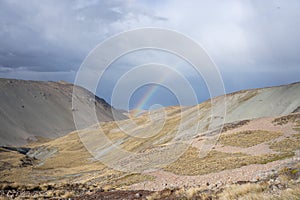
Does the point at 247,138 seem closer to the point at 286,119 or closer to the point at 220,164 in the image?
the point at 286,119

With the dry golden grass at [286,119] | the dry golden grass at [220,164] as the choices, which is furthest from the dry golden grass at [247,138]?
the dry golden grass at [220,164]

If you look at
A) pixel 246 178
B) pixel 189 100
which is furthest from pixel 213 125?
pixel 246 178

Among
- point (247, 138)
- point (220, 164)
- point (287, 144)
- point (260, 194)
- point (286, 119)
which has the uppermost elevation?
→ point (286, 119)

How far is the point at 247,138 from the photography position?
131 feet

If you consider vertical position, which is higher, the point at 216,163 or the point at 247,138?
the point at 247,138

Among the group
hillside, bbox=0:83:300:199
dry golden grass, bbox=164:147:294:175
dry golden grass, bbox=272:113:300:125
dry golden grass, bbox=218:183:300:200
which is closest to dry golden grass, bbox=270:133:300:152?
hillside, bbox=0:83:300:199

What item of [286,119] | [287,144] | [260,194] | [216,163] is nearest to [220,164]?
[216,163]

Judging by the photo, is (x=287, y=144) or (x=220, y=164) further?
(x=287, y=144)

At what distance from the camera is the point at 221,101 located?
258 feet

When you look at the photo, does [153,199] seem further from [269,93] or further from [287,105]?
[269,93]

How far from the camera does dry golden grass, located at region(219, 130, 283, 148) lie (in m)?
36.8

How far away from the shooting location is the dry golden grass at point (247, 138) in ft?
121

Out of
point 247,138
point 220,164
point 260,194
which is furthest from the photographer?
point 247,138

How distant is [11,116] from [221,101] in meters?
160
